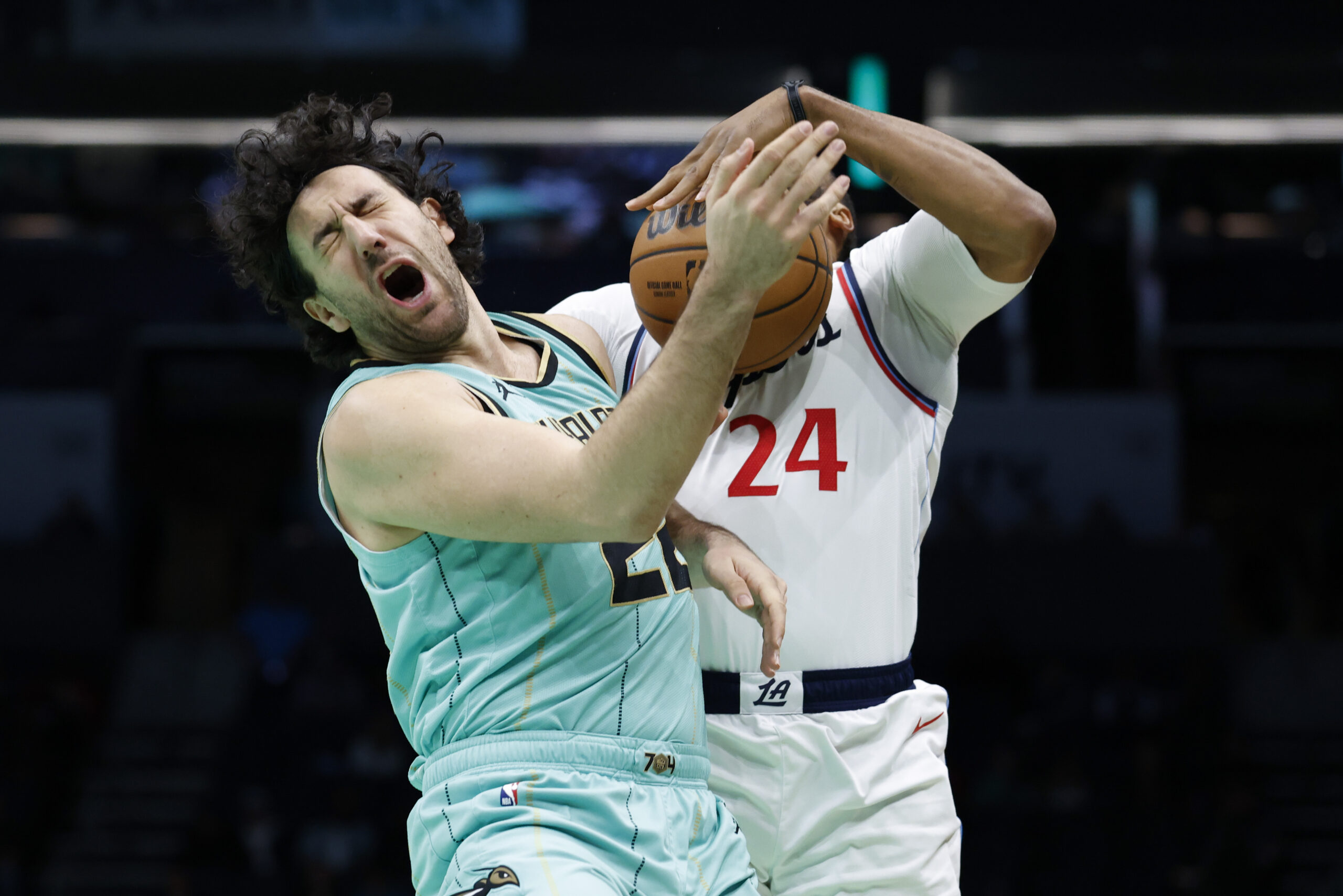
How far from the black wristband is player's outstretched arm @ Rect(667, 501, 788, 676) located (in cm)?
87

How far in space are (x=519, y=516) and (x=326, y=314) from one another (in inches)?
34.4

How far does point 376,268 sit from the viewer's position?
2.81 meters

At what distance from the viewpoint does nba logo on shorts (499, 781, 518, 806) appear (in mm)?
2547

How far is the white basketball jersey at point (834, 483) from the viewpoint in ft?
10.4

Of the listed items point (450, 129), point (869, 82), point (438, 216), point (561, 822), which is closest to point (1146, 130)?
point (869, 82)

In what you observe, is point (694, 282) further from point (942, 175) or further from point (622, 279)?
point (622, 279)

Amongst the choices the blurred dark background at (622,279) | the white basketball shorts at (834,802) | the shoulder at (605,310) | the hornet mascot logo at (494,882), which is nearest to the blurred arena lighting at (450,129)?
the blurred dark background at (622,279)

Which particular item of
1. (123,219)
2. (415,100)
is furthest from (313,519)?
(415,100)

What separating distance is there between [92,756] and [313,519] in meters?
3.33

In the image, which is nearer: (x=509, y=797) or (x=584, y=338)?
(x=509, y=797)

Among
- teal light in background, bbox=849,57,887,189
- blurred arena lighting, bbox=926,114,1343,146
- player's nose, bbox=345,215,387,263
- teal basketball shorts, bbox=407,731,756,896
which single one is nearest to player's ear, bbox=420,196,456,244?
player's nose, bbox=345,215,387,263

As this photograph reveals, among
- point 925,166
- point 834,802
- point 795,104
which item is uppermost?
point 795,104

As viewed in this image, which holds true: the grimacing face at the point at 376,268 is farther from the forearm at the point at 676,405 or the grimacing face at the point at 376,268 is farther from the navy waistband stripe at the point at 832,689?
the navy waistband stripe at the point at 832,689

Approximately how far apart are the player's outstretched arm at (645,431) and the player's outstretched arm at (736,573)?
1.23ft
